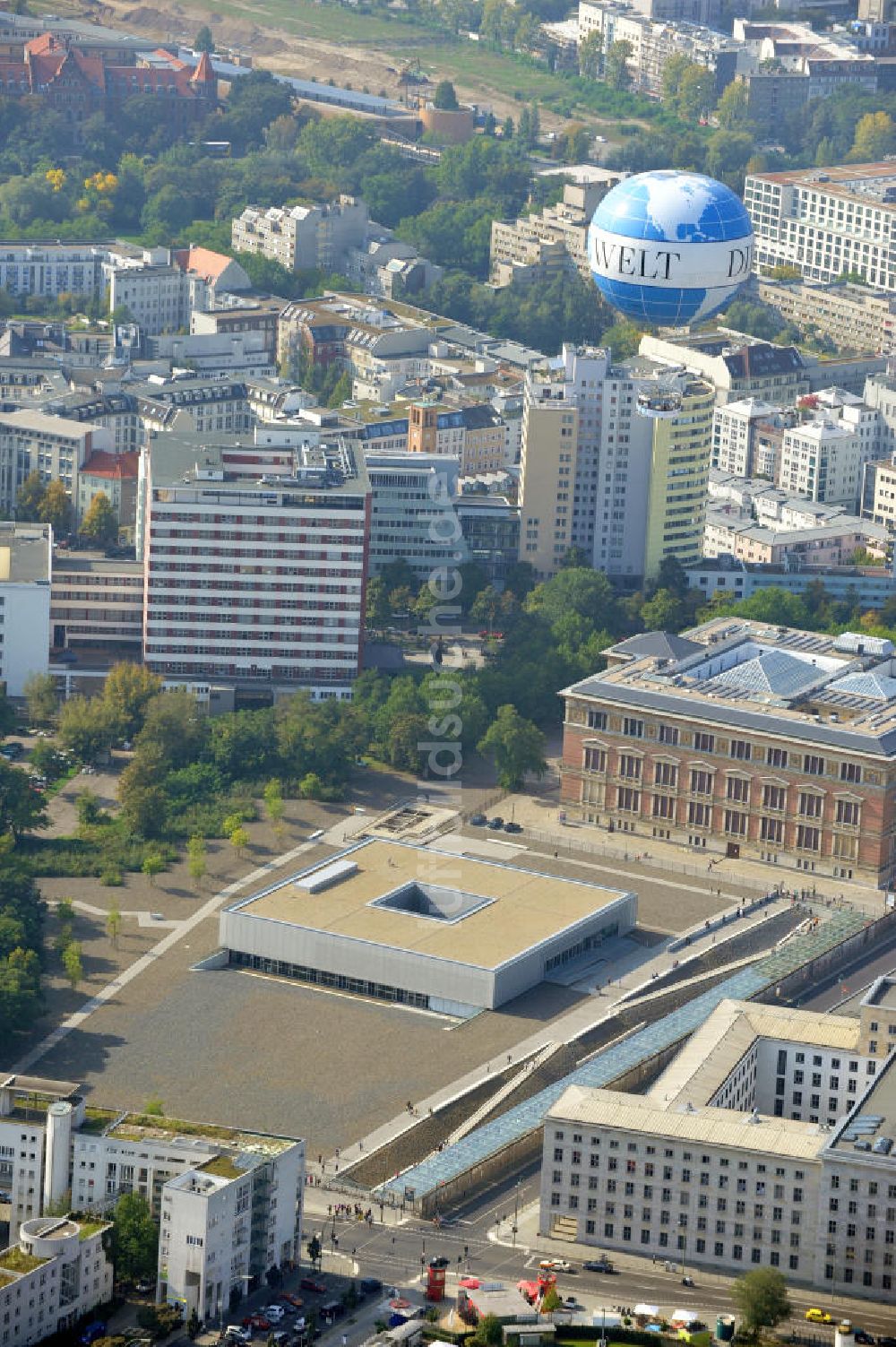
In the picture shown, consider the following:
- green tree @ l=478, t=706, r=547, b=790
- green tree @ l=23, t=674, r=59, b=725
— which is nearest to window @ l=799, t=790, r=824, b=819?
green tree @ l=478, t=706, r=547, b=790

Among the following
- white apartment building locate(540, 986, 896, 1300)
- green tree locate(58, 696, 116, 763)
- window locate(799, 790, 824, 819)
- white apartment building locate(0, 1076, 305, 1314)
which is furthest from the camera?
green tree locate(58, 696, 116, 763)

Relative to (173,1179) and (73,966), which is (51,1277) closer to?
(173,1179)

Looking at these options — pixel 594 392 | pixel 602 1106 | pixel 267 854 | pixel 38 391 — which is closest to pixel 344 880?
pixel 267 854

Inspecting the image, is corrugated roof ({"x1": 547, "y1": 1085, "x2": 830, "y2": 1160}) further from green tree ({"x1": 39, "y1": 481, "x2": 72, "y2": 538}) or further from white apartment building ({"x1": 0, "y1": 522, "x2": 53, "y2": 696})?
green tree ({"x1": 39, "y1": 481, "x2": 72, "y2": 538})

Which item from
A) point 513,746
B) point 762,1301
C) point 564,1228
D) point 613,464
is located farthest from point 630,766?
point 762,1301

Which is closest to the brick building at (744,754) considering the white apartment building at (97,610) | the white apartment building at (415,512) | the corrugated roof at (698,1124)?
the white apartment building at (415,512)

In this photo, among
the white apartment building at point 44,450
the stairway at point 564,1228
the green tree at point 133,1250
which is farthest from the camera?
the white apartment building at point 44,450

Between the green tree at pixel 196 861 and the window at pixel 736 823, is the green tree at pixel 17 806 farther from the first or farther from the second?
the window at pixel 736 823

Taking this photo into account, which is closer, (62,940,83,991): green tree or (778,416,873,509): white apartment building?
(62,940,83,991): green tree

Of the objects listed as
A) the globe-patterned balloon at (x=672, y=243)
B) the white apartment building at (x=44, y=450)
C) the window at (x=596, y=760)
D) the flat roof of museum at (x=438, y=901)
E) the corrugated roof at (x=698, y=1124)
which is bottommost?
the flat roof of museum at (x=438, y=901)
